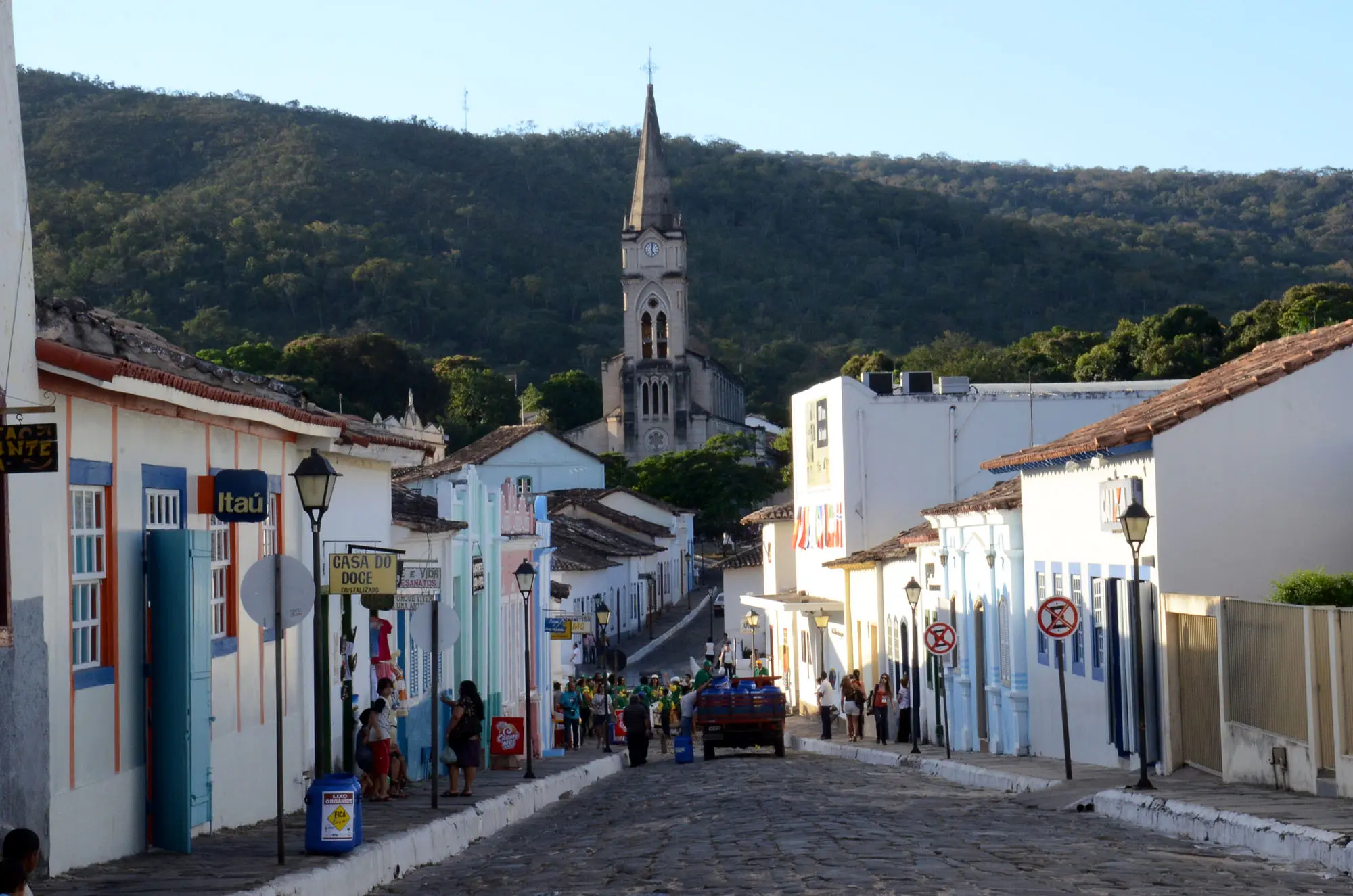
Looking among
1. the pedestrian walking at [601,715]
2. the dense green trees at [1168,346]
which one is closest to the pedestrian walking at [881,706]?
the pedestrian walking at [601,715]

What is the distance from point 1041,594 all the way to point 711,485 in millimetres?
74966

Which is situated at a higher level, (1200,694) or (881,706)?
(1200,694)

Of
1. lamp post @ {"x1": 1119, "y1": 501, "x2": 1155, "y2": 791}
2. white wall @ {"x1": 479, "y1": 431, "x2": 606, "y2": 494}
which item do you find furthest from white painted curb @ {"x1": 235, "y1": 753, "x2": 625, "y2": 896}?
white wall @ {"x1": 479, "y1": 431, "x2": 606, "y2": 494}

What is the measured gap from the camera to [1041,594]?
86.5 feet

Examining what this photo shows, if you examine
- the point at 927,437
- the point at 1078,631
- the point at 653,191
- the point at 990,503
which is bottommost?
the point at 1078,631

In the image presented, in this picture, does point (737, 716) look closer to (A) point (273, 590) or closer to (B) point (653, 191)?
(A) point (273, 590)

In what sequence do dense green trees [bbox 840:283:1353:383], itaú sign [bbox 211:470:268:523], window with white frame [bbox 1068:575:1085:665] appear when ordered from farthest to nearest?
dense green trees [bbox 840:283:1353:383] → window with white frame [bbox 1068:575:1085:665] → itaú sign [bbox 211:470:268:523]

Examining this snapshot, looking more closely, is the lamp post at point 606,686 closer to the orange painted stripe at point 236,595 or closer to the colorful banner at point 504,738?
the colorful banner at point 504,738

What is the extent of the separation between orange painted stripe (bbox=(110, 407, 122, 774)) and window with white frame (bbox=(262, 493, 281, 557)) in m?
3.78

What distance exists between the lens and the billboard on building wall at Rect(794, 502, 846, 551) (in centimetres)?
4712

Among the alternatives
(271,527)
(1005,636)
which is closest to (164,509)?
(271,527)

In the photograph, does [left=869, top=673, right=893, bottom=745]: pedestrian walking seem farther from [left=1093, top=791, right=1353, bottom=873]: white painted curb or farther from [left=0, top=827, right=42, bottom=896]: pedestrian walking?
[left=0, top=827, right=42, bottom=896]: pedestrian walking

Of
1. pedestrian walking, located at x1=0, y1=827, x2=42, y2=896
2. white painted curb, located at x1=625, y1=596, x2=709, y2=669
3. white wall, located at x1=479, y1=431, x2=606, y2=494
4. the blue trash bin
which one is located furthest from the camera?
white wall, located at x1=479, y1=431, x2=606, y2=494

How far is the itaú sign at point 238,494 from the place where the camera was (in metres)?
14.4
